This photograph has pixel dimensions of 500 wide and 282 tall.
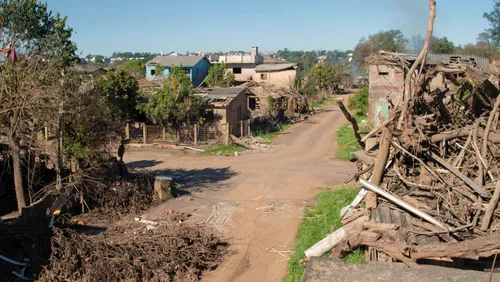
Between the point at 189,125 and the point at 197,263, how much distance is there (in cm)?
1398

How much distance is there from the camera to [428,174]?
8516 millimetres

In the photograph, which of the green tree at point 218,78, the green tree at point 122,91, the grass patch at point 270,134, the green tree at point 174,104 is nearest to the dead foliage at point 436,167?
the green tree at point 174,104

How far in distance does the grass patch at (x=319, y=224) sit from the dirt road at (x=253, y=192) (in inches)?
9.9

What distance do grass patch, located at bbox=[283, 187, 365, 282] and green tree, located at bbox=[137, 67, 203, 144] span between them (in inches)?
403

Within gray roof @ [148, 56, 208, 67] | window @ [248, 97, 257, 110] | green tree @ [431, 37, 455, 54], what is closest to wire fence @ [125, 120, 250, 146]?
window @ [248, 97, 257, 110]

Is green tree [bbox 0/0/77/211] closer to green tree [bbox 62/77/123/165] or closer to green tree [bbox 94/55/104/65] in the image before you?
green tree [bbox 62/77/123/165]

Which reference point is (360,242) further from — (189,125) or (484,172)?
(189,125)

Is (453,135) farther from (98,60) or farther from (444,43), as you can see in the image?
(98,60)

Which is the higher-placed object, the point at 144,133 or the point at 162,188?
the point at 144,133

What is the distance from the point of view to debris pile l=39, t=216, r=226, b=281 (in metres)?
8.49

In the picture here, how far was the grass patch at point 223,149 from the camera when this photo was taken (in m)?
21.4

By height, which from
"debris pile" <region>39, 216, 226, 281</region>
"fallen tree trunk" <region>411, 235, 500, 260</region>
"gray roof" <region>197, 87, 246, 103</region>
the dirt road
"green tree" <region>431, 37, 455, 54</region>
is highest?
"green tree" <region>431, 37, 455, 54</region>

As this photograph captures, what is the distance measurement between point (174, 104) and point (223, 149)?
3250 millimetres

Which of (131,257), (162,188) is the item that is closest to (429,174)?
(131,257)
